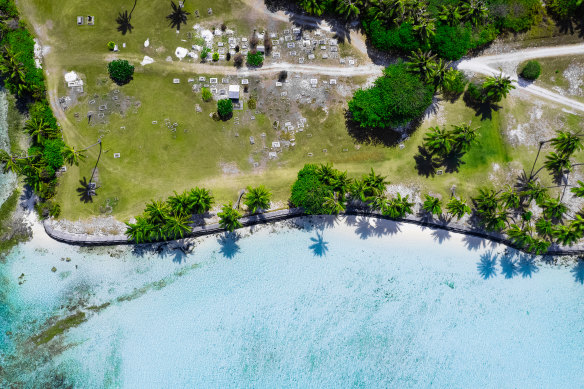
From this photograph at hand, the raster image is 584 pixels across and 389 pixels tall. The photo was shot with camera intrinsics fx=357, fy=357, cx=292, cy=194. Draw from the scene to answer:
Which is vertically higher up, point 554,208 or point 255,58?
point 255,58

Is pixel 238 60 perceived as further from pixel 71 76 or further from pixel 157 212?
pixel 157 212

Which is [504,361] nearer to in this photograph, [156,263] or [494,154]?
[494,154]

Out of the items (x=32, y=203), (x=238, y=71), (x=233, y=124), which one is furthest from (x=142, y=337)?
(x=238, y=71)

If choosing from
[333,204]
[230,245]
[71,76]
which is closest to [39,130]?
[71,76]

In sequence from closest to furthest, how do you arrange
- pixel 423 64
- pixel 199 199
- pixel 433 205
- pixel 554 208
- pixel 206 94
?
pixel 199 199
pixel 423 64
pixel 433 205
pixel 554 208
pixel 206 94

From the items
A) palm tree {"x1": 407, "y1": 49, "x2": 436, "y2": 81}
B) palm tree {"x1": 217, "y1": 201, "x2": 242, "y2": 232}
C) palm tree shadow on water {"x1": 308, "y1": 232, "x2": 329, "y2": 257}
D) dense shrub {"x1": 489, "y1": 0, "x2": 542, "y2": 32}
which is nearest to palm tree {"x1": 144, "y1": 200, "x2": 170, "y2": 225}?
palm tree {"x1": 217, "y1": 201, "x2": 242, "y2": 232}

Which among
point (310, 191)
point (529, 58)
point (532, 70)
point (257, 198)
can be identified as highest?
point (529, 58)

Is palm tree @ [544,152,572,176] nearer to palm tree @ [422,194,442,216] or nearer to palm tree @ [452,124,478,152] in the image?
palm tree @ [452,124,478,152]
